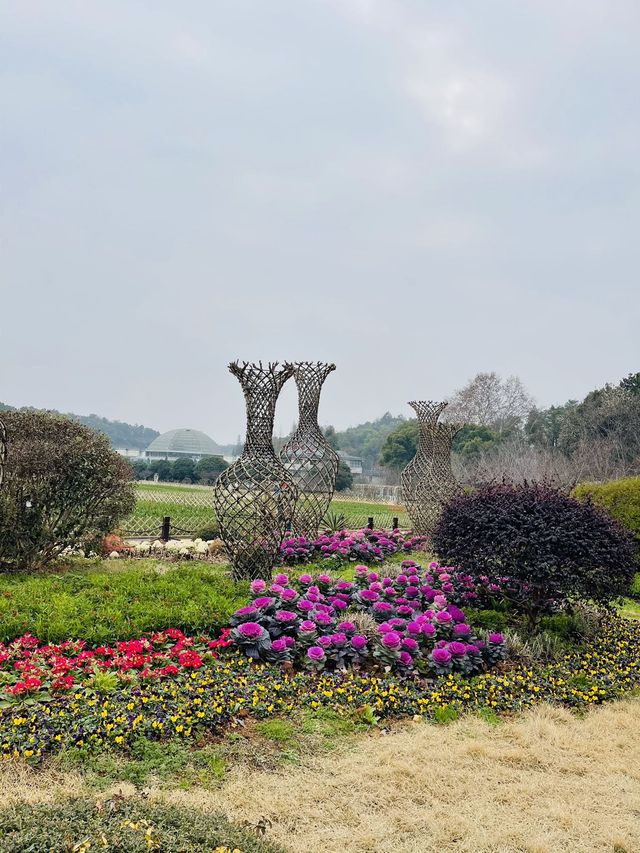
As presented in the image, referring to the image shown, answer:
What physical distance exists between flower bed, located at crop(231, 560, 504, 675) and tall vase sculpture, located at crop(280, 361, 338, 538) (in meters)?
3.13

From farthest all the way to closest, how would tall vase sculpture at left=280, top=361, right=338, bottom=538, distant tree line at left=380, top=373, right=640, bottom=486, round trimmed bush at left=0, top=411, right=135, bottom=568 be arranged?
distant tree line at left=380, top=373, right=640, bottom=486, tall vase sculpture at left=280, top=361, right=338, bottom=538, round trimmed bush at left=0, top=411, right=135, bottom=568

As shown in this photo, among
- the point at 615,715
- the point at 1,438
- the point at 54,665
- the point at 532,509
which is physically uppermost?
the point at 1,438

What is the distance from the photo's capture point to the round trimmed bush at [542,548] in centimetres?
466

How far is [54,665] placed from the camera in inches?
142

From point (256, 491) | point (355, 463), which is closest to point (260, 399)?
point (256, 491)

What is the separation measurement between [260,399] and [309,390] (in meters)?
2.30

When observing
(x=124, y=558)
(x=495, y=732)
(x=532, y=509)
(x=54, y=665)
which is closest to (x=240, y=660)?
(x=54, y=665)

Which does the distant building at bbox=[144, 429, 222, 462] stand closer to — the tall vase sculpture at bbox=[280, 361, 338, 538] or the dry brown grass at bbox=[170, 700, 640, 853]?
the tall vase sculpture at bbox=[280, 361, 338, 538]

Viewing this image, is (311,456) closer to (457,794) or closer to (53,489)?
(53,489)

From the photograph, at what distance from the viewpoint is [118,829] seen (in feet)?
6.27

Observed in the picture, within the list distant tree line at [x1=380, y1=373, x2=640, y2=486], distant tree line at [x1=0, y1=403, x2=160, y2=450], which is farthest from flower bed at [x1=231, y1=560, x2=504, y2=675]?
distant tree line at [x1=0, y1=403, x2=160, y2=450]

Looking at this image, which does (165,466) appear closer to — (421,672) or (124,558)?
(124,558)

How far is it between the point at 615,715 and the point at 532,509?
1695mm

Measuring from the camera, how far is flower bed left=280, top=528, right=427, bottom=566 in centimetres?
755
